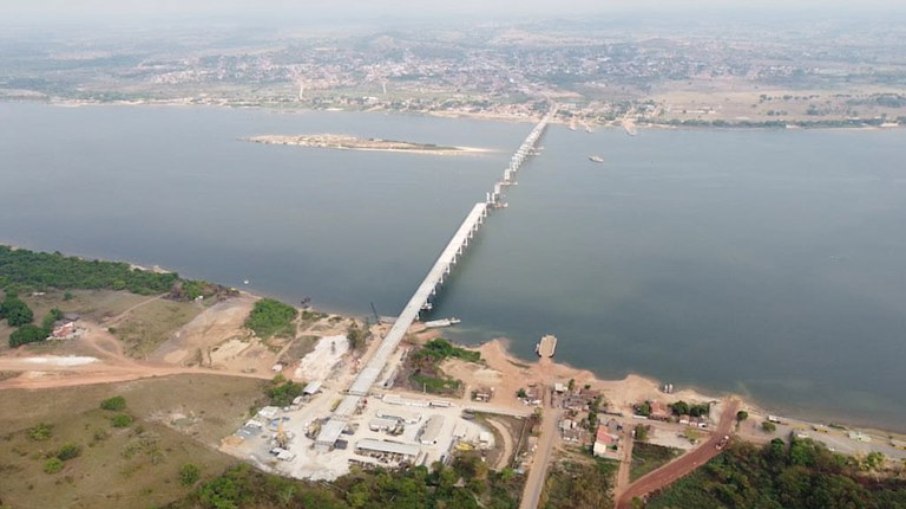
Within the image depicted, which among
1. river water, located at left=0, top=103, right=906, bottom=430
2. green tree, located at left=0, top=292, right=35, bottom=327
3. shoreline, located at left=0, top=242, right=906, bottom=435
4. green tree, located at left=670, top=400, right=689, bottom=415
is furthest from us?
green tree, located at left=0, top=292, right=35, bottom=327

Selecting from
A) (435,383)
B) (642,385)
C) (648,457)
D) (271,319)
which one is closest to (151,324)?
(271,319)

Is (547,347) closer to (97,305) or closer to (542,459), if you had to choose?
(542,459)

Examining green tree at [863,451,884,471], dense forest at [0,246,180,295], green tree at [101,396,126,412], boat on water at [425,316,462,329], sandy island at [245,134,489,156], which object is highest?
sandy island at [245,134,489,156]

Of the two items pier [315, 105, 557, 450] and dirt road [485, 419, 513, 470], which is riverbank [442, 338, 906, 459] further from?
pier [315, 105, 557, 450]

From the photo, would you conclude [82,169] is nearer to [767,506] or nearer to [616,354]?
[616,354]

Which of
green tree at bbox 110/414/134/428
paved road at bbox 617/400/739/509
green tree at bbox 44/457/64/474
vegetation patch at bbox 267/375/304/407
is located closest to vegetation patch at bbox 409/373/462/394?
vegetation patch at bbox 267/375/304/407

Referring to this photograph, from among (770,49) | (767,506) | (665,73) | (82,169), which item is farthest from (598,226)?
(770,49)
